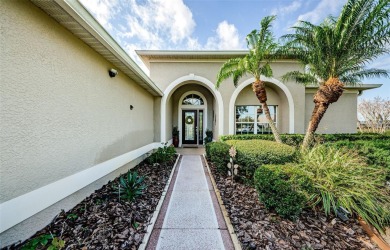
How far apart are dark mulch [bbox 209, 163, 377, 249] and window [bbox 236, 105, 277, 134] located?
8536 mm

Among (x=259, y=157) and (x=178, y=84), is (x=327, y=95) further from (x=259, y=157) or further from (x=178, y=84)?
(x=178, y=84)

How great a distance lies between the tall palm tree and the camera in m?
6.33

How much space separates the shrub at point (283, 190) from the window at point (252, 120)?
8.35m

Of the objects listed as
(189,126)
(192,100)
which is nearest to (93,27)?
(192,100)

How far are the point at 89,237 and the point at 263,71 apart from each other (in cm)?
860

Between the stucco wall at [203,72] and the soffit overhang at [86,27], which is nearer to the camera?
the soffit overhang at [86,27]

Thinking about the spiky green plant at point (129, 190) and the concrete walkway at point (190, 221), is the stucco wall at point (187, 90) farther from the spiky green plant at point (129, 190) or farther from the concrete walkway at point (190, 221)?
the spiky green plant at point (129, 190)

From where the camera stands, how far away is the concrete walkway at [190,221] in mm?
2663

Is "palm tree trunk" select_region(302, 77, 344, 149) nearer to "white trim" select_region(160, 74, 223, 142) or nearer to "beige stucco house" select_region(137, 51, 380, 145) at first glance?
"beige stucco house" select_region(137, 51, 380, 145)

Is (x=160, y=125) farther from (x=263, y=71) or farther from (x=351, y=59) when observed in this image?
(x=351, y=59)

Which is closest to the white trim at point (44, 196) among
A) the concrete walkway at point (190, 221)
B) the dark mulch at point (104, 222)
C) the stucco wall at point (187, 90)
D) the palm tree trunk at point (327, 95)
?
the dark mulch at point (104, 222)

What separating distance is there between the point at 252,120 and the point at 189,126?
4835 millimetres

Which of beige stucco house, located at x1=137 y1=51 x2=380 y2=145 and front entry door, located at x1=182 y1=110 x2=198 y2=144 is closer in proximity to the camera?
beige stucco house, located at x1=137 y1=51 x2=380 y2=145

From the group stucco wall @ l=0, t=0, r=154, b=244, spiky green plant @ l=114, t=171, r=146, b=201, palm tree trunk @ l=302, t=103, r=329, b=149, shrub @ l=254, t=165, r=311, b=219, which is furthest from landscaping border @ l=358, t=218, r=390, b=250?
stucco wall @ l=0, t=0, r=154, b=244
